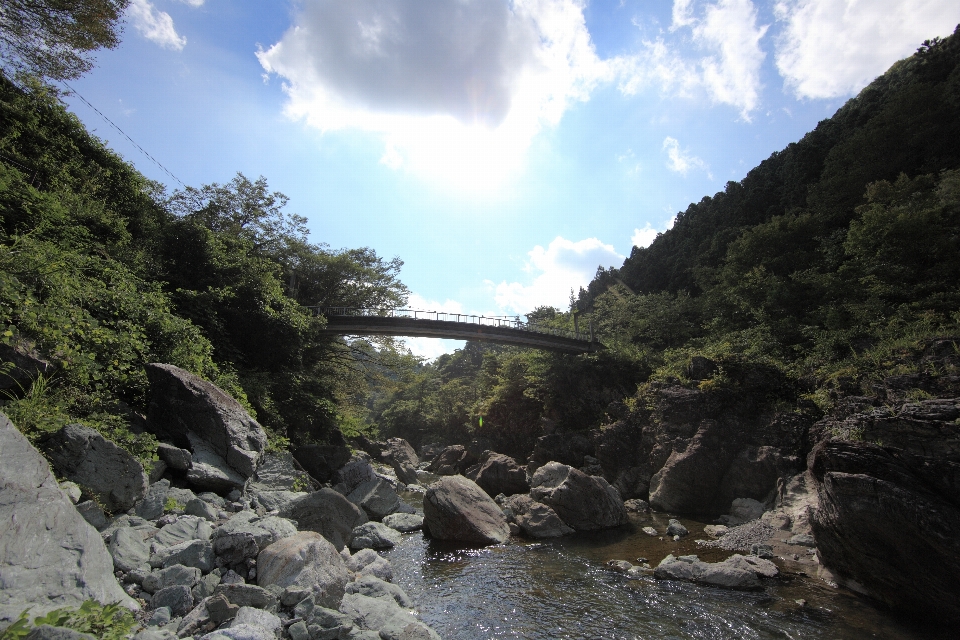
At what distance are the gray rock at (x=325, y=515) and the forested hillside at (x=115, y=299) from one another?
3560 millimetres

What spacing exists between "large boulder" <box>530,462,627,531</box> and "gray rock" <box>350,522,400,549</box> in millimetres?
5698

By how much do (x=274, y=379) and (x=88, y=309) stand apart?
741 cm

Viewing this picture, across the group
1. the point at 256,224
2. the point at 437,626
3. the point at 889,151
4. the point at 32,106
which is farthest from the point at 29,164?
the point at 889,151

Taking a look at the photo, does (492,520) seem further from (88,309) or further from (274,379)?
(88,309)

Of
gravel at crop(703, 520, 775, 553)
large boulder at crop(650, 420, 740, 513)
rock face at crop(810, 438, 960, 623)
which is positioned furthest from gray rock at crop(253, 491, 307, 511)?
large boulder at crop(650, 420, 740, 513)

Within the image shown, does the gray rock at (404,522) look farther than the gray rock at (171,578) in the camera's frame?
Yes

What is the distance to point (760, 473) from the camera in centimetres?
1606

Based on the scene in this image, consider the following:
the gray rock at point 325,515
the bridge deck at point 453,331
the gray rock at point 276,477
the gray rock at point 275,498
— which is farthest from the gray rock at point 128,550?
the bridge deck at point 453,331

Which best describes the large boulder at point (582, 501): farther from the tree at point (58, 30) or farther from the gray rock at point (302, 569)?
the tree at point (58, 30)

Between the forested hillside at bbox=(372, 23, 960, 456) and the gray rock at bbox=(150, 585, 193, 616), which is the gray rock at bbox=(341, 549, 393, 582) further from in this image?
the forested hillside at bbox=(372, 23, 960, 456)

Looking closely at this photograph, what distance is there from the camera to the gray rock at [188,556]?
A: 5.70 meters

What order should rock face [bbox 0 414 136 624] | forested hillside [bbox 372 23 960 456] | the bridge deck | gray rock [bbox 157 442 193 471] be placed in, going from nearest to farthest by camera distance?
rock face [bbox 0 414 136 624] < gray rock [bbox 157 442 193 471] < forested hillside [bbox 372 23 960 456] < the bridge deck

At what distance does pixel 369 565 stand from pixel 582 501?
8213 mm

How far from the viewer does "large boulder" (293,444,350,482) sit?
49.2 feet
